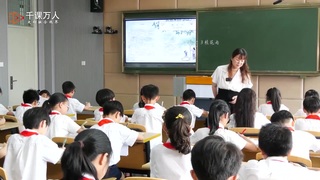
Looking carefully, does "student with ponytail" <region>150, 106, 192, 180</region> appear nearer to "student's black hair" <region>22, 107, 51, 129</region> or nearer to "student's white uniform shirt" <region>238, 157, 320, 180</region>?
"student's white uniform shirt" <region>238, 157, 320, 180</region>

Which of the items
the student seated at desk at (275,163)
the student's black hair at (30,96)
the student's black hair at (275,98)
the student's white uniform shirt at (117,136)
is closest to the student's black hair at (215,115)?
the student's white uniform shirt at (117,136)

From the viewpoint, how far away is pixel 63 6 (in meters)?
9.08

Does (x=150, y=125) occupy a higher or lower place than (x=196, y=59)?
lower

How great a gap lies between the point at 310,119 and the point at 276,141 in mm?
2005

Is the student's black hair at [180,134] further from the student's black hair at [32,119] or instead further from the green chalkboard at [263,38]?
the green chalkboard at [263,38]

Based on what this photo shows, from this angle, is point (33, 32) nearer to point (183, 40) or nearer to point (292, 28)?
point (183, 40)

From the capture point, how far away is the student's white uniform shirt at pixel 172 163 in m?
2.74

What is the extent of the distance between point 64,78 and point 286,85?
14.6ft

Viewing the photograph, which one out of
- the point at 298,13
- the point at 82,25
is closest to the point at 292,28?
the point at 298,13

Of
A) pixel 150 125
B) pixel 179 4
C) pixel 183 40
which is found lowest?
pixel 150 125

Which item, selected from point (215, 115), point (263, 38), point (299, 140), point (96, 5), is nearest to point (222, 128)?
point (215, 115)

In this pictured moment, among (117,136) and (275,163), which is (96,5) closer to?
(117,136)

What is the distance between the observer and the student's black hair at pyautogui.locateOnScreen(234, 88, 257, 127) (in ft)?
13.2

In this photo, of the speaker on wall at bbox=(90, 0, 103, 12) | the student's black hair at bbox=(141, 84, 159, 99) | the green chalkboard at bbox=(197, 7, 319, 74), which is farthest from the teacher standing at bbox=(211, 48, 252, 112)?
the speaker on wall at bbox=(90, 0, 103, 12)
